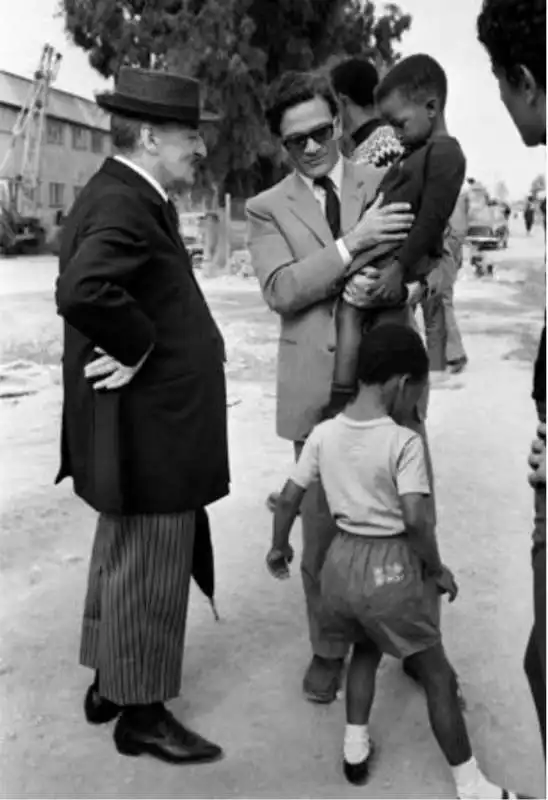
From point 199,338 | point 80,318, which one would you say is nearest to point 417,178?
point 199,338

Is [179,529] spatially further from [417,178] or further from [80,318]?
[417,178]

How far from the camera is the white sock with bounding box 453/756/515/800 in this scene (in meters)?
2.54

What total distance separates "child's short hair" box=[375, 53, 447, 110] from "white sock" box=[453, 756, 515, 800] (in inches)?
67.3

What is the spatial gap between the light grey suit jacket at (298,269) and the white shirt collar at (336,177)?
12 mm

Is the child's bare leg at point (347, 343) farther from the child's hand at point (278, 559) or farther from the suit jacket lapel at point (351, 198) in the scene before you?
the child's hand at point (278, 559)

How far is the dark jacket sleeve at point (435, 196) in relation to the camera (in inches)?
113

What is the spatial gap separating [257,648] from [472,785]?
1014 mm

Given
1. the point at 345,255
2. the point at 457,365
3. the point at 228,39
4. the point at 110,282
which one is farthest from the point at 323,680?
the point at 228,39

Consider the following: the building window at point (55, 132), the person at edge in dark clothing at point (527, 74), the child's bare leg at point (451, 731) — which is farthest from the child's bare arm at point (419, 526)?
the building window at point (55, 132)

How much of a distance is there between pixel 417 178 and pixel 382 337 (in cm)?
52

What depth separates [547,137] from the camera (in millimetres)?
1705

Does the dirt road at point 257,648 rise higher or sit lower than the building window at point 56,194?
lower

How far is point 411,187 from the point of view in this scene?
9.41 feet

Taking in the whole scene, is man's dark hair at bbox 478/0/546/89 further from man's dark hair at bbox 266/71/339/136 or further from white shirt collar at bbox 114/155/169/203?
man's dark hair at bbox 266/71/339/136
